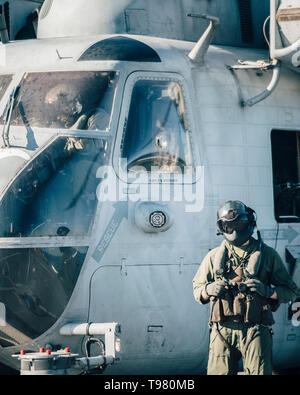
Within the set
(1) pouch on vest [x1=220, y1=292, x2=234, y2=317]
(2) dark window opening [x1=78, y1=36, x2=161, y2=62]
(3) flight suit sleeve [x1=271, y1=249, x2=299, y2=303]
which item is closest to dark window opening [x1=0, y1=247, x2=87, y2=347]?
(1) pouch on vest [x1=220, y1=292, x2=234, y2=317]

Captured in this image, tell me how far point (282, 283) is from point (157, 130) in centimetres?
180

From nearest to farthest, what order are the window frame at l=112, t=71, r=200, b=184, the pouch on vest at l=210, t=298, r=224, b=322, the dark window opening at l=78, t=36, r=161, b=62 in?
the pouch on vest at l=210, t=298, r=224, b=322 < the window frame at l=112, t=71, r=200, b=184 < the dark window opening at l=78, t=36, r=161, b=62

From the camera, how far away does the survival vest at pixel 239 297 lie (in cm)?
532

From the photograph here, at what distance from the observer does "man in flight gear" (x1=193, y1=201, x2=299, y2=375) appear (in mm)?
5332

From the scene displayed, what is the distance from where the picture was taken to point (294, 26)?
22.1ft

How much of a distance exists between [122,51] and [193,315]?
2.45 meters

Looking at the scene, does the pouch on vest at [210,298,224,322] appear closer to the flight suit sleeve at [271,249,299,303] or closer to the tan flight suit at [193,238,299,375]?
the tan flight suit at [193,238,299,375]

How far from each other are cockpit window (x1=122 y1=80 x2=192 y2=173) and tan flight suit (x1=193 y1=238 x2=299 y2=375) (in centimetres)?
107

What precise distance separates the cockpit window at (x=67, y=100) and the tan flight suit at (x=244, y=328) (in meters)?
1.62

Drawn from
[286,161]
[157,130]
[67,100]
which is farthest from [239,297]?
[67,100]

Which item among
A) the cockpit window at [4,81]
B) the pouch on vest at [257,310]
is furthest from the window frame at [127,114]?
the pouch on vest at [257,310]

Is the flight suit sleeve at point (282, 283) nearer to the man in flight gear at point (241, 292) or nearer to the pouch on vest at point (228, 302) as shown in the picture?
the man in flight gear at point (241, 292)

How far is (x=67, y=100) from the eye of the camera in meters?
6.37
